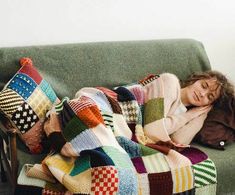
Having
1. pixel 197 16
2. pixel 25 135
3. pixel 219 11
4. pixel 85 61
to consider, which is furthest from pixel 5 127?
pixel 219 11

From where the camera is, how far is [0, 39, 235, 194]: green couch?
1729 millimetres

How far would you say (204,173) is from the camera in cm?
163

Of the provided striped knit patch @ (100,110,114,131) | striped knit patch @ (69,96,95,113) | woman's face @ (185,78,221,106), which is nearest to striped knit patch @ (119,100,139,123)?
striped knit patch @ (100,110,114,131)

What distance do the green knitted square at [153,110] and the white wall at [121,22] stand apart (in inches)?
23.2

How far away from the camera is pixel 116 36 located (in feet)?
7.77

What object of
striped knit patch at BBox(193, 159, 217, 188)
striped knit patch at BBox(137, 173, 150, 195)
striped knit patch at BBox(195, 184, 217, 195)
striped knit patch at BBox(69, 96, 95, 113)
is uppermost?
striped knit patch at BBox(69, 96, 95, 113)

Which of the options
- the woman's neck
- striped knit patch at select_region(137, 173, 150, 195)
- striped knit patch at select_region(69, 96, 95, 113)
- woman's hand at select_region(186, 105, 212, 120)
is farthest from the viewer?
the woman's neck

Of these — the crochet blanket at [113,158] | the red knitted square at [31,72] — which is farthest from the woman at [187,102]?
the red knitted square at [31,72]

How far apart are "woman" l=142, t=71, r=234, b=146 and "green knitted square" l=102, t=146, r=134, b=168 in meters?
0.38

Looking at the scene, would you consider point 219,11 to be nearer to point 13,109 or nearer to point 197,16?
point 197,16

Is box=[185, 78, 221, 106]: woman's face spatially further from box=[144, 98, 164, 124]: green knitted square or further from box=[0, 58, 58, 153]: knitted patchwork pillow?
box=[0, 58, 58, 153]: knitted patchwork pillow

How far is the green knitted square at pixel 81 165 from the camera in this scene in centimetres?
145

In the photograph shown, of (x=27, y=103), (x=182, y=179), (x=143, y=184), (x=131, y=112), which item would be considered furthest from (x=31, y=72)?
(x=182, y=179)

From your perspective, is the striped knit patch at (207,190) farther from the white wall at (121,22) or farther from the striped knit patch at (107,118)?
the white wall at (121,22)
